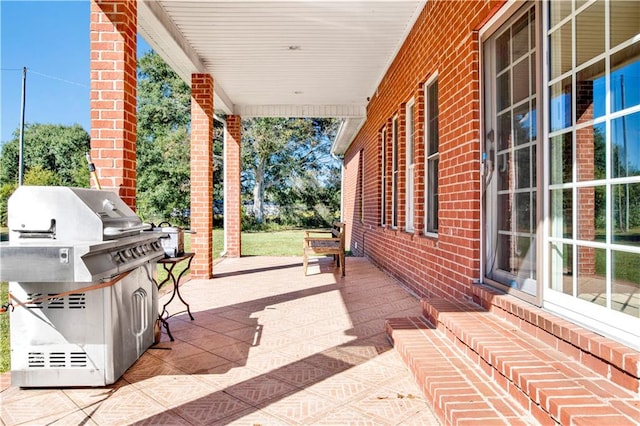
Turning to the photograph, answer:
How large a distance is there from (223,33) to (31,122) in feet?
139

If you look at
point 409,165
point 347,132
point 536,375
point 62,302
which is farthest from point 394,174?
point 347,132

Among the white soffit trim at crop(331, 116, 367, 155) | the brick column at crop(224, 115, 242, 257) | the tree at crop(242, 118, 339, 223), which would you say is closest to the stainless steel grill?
the brick column at crop(224, 115, 242, 257)

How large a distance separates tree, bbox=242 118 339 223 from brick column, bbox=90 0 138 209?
22.6m

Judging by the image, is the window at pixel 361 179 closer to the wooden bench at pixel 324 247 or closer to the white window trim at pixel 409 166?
the wooden bench at pixel 324 247

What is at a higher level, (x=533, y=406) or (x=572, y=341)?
(x=572, y=341)

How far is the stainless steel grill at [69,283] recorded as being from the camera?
7.62 feet

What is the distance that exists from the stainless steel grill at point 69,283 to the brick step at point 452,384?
78.3 inches

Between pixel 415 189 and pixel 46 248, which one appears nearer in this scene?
pixel 46 248

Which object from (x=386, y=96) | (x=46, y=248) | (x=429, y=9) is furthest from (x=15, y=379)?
(x=386, y=96)

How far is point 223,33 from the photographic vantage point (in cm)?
576

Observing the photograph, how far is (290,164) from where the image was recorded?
27.5 meters

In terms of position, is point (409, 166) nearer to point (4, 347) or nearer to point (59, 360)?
point (59, 360)

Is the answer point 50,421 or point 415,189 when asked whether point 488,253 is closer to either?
point 415,189

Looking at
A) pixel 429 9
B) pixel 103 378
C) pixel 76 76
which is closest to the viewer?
pixel 103 378
